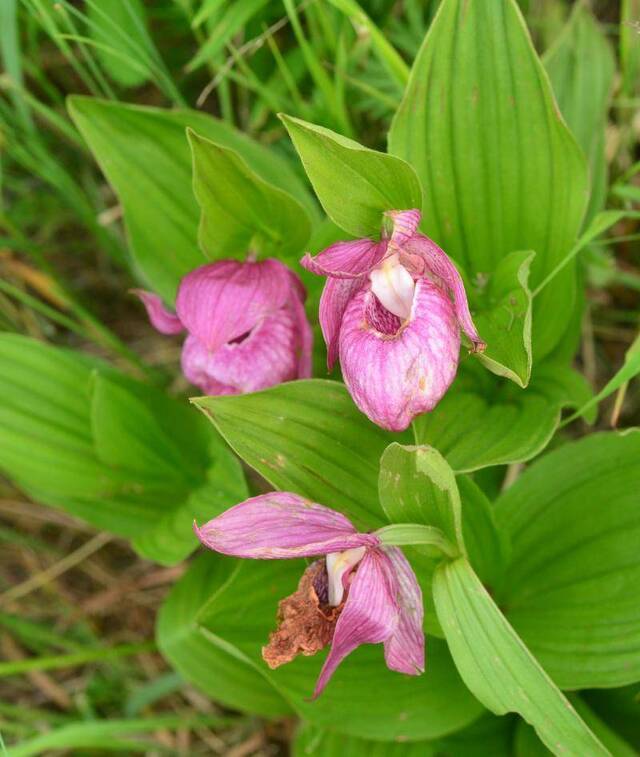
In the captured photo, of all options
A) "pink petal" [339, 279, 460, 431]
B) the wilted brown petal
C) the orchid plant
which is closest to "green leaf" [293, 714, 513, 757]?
the orchid plant

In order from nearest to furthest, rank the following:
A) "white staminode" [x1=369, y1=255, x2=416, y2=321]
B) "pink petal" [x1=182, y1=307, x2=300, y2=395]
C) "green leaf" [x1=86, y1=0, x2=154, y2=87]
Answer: "white staminode" [x1=369, y1=255, x2=416, y2=321], "pink petal" [x1=182, y1=307, x2=300, y2=395], "green leaf" [x1=86, y1=0, x2=154, y2=87]

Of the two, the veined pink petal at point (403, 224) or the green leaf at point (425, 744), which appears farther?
the green leaf at point (425, 744)

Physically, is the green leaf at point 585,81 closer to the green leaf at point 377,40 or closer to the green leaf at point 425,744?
the green leaf at point 377,40

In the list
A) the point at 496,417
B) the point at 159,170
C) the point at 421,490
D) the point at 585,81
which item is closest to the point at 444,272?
the point at 421,490

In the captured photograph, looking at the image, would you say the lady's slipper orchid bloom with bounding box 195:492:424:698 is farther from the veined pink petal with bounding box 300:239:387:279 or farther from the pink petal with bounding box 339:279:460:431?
the veined pink petal with bounding box 300:239:387:279

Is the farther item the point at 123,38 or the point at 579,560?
the point at 123,38

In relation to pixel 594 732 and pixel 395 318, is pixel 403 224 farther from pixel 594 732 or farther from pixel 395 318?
pixel 594 732

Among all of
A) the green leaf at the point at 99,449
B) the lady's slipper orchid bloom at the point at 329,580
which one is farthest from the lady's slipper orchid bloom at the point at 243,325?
the lady's slipper orchid bloom at the point at 329,580
